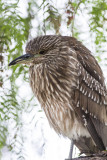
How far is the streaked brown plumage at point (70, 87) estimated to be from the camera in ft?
8.19

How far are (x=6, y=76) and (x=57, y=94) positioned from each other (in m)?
0.48

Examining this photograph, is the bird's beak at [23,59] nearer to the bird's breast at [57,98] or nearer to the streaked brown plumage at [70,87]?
the streaked brown plumage at [70,87]

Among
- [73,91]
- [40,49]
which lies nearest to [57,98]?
[73,91]

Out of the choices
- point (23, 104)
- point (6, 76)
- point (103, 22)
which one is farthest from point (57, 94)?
point (103, 22)

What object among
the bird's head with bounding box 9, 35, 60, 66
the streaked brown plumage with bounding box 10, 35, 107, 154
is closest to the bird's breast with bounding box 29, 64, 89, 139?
the streaked brown plumage with bounding box 10, 35, 107, 154

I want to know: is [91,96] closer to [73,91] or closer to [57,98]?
[73,91]

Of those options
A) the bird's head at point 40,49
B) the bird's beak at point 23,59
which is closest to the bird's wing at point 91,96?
the bird's head at point 40,49

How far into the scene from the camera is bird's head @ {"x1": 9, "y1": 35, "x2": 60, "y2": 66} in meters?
2.48

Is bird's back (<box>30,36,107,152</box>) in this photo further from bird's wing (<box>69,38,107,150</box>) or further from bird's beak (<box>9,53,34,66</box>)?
bird's beak (<box>9,53,34,66</box>)

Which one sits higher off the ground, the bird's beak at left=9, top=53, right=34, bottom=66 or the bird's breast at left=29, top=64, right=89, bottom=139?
the bird's beak at left=9, top=53, right=34, bottom=66

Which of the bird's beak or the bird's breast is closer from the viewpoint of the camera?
the bird's beak

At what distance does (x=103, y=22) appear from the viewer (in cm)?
262

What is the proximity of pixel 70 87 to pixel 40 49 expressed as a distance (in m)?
0.44

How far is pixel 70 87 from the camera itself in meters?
2.48
